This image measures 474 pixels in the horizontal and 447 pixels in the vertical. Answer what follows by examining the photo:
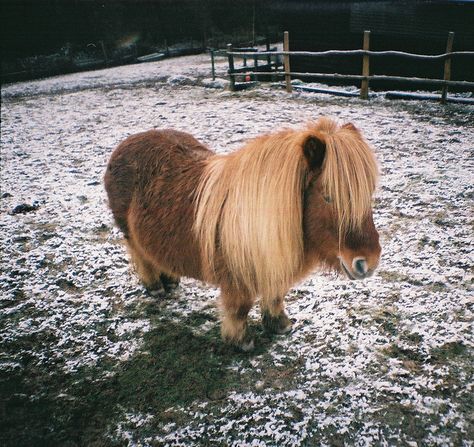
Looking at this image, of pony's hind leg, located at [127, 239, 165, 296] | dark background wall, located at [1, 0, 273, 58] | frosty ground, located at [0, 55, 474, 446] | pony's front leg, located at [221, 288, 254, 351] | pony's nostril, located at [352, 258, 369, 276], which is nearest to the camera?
pony's nostril, located at [352, 258, 369, 276]

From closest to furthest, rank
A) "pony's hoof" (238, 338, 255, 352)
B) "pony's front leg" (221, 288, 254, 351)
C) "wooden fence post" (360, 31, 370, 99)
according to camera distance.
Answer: "pony's front leg" (221, 288, 254, 351) < "pony's hoof" (238, 338, 255, 352) < "wooden fence post" (360, 31, 370, 99)

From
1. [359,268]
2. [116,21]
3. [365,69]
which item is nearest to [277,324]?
[359,268]

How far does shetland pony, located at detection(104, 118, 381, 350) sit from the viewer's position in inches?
60.7

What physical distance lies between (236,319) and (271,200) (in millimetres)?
905

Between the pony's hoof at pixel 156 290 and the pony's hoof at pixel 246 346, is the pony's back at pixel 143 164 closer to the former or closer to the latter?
the pony's hoof at pixel 156 290

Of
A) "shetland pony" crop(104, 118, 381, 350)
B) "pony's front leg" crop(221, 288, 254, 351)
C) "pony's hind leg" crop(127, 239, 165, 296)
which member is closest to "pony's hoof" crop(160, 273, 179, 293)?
"pony's hind leg" crop(127, 239, 165, 296)

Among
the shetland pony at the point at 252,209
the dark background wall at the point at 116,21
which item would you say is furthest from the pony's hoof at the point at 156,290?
the dark background wall at the point at 116,21

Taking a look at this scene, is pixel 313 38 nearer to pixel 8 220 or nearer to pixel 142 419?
pixel 8 220

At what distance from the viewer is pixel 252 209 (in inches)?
66.9

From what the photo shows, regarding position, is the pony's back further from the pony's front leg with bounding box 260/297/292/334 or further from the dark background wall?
the dark background wall

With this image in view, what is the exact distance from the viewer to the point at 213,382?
2066 millimetres

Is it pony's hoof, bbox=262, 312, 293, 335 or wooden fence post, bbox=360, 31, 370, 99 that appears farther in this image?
wooden fence post, bbox=360, 31, 370, 99

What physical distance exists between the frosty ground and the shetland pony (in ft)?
1.09

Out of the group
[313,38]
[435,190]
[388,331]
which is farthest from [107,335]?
[313,38]
